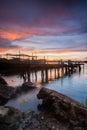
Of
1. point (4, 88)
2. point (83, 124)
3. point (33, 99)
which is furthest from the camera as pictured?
point (4, 88)

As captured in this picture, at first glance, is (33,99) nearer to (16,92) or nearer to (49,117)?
(16,92)

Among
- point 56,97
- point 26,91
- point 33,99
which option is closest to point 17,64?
point 26,91

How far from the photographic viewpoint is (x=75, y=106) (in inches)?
401

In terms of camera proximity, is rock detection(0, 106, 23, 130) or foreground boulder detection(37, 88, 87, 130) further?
foreground boulder detection(37, 88, 87, 130)

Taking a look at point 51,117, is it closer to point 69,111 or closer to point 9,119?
point 69,111

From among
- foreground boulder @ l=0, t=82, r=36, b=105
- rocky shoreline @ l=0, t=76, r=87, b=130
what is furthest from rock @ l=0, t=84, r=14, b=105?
rocky shoreline @ l=0, t=76, r=87, b=130

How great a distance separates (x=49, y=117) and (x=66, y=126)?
4.55 feet

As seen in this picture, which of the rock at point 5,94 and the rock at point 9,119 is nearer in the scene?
the rock at point 9,119

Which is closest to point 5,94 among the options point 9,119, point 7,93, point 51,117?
point 7,93

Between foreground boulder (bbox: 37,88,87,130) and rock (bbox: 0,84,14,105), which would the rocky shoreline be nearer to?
foreground boulder (bbox: 37,88,87,130)

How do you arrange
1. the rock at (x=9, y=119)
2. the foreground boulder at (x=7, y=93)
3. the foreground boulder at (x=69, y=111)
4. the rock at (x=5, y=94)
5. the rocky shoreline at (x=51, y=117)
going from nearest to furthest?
the rock at (x=9, y=119), the rocky shoreline at (x=51, y=117), the foreground boulder at (x=69, y=111), the rock at (x=5, y=94), the foreground boulder at (x=7, y=93)

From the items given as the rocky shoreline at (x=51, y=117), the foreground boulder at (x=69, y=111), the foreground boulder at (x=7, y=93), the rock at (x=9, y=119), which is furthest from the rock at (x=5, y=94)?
the rock at (x=9, y=119)

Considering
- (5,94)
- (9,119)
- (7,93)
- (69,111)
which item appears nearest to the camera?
(9,119)

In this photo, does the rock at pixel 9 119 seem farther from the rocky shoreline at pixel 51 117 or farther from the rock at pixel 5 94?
the rock at pixel 5 94
